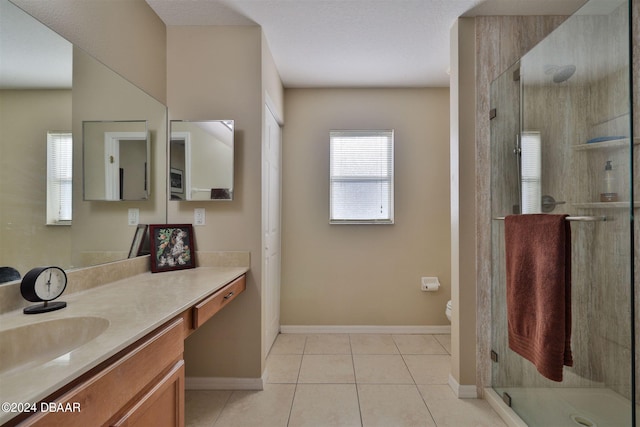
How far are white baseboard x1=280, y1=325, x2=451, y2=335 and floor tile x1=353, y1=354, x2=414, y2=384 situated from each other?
49 cm

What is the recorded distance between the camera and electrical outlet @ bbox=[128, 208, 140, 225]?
1.87 m

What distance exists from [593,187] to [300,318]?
258cm

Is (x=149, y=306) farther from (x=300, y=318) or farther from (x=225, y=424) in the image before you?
(x=300, y=318)

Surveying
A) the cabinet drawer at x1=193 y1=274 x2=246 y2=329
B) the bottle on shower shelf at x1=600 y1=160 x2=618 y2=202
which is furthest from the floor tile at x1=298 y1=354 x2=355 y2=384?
the bottle on shower shelf at x1=600 y1=160 x2=618 y2=202

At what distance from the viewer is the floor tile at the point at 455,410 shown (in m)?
1.79

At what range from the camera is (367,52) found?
2.49 m

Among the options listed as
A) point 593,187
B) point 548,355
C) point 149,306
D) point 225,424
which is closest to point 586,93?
point 593,187

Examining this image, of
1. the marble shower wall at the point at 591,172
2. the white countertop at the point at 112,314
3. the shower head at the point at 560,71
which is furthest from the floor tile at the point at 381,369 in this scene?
the shower head at the point at 560,71

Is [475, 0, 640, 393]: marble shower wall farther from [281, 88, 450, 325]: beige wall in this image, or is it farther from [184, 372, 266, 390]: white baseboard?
[184, 372, 266, 390]: white baseboard

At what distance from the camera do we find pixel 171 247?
203 centimetres

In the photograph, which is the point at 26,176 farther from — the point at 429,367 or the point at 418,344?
the point at 418,344

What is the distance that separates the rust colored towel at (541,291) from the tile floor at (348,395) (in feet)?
2.10

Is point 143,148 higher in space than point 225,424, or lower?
higher

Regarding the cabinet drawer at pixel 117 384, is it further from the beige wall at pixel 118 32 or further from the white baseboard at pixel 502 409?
the white baseboard at pixel 502 409
